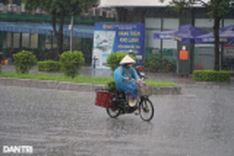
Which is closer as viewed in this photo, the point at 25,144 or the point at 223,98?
the point at 25,144

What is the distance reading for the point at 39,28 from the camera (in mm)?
41500

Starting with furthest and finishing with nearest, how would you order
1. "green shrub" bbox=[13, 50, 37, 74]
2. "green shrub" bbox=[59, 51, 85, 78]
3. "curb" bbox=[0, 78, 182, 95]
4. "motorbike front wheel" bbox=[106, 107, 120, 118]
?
"green shrub" bbox=[13, 50, 37, 74] < "green shrub" bbox=[59, 51, 85, 78] < "curb" bbox=[0, 78, 182, 95] < "motorbike front wheel" bbox=[106, 107, 120, 118]

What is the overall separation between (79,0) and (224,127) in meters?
20.2

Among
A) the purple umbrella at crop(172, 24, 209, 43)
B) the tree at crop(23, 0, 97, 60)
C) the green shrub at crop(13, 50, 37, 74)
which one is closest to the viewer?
the green shrub at crop(13, 50, 37, 74)

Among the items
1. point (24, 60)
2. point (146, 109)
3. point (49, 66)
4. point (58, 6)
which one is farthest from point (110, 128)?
point (58, 6)

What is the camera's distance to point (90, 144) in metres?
7.96

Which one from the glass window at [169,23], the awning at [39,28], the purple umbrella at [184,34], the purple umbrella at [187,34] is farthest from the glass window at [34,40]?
the purple umbrella at [187,34]

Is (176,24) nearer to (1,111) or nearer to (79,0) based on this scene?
(79,0)

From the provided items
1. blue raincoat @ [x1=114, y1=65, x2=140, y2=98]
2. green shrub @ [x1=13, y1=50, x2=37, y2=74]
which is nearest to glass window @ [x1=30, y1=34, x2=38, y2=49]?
green shrub @ [x1=13, y1=50, x2=37, y2=74]

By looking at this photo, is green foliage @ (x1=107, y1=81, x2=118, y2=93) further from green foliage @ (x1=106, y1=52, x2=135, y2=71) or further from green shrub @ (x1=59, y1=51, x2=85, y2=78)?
green foliage @ (x1=106, y1=52, x2=135, y2=71)

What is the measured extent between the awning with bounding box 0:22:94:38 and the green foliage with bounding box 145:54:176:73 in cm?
→ 1016

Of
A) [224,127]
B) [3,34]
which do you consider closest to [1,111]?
[224,127]

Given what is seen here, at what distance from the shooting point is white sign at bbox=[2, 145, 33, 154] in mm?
7195

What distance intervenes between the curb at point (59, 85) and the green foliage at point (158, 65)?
14229 mm
